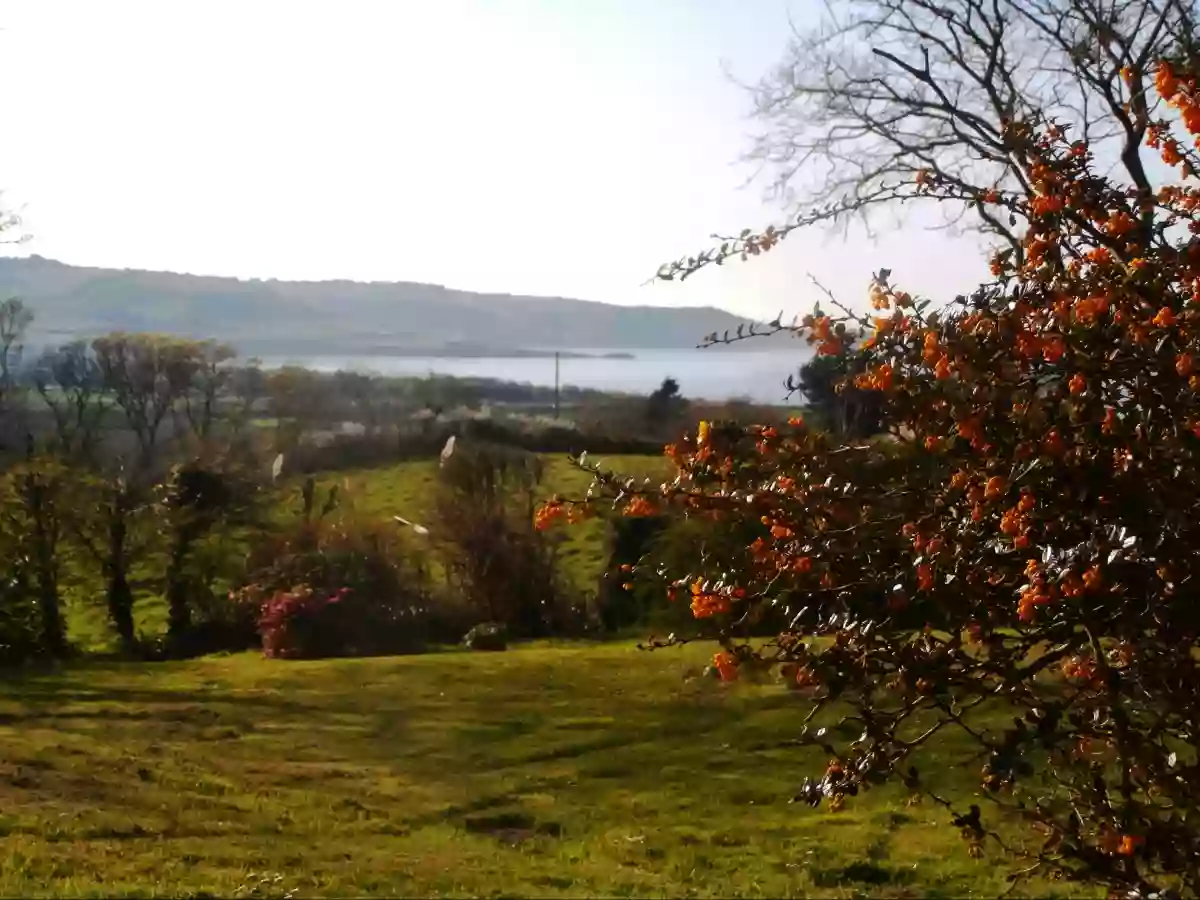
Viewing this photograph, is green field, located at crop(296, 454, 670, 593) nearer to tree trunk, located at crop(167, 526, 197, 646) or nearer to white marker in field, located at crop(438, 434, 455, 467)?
white marker in field, located at crop(438, 434, 455, 467)

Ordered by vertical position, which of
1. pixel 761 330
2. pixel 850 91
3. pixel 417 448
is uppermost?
pixel 850 91

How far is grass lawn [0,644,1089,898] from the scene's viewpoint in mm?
6965

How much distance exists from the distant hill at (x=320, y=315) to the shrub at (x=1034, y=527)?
59.9 feet

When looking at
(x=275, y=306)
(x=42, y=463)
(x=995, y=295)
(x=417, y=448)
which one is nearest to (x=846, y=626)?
(x=995, y=295)

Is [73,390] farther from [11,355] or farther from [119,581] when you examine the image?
[119,581]

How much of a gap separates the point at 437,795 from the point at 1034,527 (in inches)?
292

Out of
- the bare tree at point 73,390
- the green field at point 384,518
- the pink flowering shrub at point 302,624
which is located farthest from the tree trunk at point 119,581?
the bare tree at point 73,390

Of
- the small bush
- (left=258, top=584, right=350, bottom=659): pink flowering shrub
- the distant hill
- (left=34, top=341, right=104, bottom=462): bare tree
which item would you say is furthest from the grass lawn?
the distant hill

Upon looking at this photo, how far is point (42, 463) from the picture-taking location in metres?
17.6

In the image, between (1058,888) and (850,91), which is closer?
(1058,888)

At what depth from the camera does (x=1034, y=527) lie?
2.54 m

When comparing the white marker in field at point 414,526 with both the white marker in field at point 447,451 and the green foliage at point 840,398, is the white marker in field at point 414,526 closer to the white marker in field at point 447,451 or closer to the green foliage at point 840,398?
the white marker in field at point 447,451

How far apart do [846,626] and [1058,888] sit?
17.2ft

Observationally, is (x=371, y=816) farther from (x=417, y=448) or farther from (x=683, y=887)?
(x=417, y=448)
